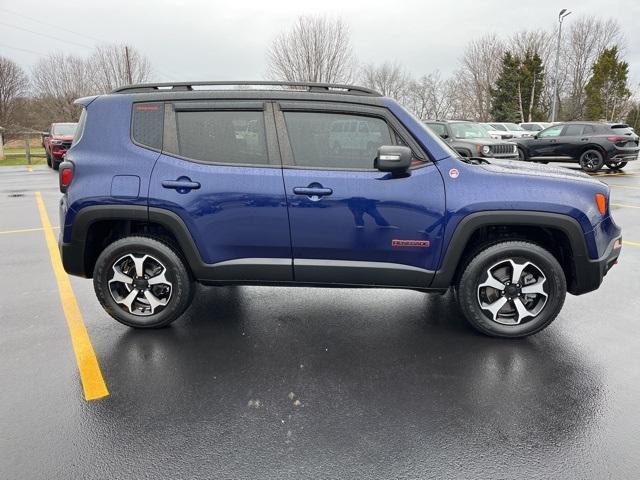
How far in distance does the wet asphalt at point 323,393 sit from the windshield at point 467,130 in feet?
34.4

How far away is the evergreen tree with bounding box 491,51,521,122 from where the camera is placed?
152ft

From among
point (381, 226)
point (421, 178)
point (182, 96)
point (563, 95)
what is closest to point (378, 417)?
point (381, 226)

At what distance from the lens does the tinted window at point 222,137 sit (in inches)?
142

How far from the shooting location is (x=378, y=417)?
8.91 ft

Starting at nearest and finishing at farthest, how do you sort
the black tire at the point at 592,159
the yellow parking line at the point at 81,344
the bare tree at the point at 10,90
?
the yellow parking line at the point at 81,344, the black tire at the point at 592,159, the bare tree at the point at 10,90

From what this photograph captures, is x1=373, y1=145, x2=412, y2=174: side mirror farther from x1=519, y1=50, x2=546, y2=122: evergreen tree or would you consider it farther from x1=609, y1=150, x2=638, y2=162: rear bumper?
x1=519, y1=50, x2=546, y2=122: evergreen tree

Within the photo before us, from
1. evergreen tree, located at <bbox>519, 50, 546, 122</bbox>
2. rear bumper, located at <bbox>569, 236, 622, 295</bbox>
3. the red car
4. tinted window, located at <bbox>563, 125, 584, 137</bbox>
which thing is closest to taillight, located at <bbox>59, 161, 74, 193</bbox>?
rear bumper, located at <bbox>569, 236, 622, 295</bbox>

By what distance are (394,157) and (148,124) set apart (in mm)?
1945

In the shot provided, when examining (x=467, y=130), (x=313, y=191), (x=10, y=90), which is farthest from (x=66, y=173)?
(x=10, y=90)

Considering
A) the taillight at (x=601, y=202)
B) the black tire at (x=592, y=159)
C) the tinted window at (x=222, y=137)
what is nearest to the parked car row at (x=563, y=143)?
the black tire at (x=592, y=159)

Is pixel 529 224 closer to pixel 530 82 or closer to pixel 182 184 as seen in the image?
pixel 182 184

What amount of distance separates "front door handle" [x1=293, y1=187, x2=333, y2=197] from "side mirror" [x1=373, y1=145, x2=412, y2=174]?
43 centimetres

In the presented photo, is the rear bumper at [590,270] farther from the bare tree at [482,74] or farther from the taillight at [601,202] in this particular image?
the bare tree at [482,74]

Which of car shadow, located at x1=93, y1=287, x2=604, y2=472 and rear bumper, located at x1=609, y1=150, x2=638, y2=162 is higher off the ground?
rear bumper, located at x1=609, y1=150, x2=638, y2=162
